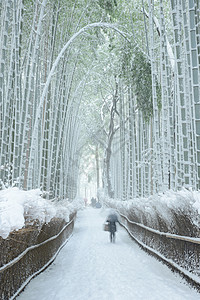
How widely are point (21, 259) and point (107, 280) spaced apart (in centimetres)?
110

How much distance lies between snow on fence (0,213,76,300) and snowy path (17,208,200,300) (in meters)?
0.12

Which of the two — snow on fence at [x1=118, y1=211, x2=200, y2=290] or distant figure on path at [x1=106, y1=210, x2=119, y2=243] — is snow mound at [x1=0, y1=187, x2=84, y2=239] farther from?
distant figure on path at [x1=106, y1=210, x2=119, y2=243]

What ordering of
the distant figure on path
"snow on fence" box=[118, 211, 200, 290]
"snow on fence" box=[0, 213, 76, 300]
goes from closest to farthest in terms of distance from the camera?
"snow on fence" box=[0, 213, 76, 300], "snow on fence" box=[118, 211, 200, 290], the distant figure on path

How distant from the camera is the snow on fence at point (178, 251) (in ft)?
11.2

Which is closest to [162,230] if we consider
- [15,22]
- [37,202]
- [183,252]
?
[183,252]

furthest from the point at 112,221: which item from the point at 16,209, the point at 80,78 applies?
the point at 16,209

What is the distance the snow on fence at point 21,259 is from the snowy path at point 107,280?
0.12 metres

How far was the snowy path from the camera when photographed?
331 cm

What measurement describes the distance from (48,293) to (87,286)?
46 cm

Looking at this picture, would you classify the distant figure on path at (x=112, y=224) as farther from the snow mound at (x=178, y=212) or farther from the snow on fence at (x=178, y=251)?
the snow mound at (x=178, y=212)

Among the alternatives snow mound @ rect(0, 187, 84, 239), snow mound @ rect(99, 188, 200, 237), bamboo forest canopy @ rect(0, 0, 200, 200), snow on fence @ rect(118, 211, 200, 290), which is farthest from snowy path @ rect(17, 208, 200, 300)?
bamboo forest canopy @ rect(0, 0, 200, 200)

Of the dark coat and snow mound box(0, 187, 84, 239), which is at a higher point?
snow mound box(0, 187, 84, 239)

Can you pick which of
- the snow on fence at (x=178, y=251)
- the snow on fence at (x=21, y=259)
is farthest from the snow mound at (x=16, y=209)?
the snow on fence at (x=178, y=251)

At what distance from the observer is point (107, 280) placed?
156 inches
